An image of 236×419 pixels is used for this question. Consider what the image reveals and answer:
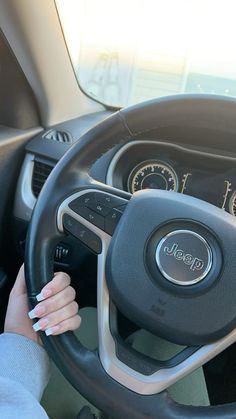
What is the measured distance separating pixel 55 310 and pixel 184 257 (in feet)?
0.68

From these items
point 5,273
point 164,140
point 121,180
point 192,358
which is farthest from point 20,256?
point 192,358

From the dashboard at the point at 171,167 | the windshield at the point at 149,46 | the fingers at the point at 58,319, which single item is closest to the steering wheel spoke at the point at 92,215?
the fingers at the point at 58,319

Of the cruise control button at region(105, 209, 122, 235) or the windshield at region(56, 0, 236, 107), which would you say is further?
the windshield at region(56, 0, 236, 107)

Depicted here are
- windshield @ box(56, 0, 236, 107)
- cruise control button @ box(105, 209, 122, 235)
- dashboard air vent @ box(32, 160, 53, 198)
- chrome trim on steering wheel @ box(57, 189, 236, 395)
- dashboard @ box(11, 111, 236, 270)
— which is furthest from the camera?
dashboard air vent @ box(32, 160, 53, 198)

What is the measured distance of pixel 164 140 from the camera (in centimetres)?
123

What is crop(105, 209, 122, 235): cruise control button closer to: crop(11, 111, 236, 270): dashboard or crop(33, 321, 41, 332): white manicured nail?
crop(33, 321, 41, 332): white manicured nail

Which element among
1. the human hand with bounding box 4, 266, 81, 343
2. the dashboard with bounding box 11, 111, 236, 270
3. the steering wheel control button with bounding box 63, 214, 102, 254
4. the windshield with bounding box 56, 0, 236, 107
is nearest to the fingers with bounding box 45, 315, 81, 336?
the human hand with bounding box 4, 266, 81, 343

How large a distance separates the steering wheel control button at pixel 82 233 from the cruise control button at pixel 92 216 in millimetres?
15

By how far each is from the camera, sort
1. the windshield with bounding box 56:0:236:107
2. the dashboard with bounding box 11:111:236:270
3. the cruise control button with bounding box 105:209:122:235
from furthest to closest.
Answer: the windshield with bounding box 56:0:236:107, the dashboard with bounding box 11:111:236:270, the cruise control button with bounding box 105:209:122:235

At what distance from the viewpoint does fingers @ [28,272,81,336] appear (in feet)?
2.82

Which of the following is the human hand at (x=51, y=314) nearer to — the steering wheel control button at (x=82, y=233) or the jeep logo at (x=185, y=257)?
the steering wheel control button at (x=82, y=233)

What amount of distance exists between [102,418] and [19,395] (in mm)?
377

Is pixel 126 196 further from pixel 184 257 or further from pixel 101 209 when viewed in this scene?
pixel 184 257

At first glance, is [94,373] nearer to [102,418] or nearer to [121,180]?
[102,418]
